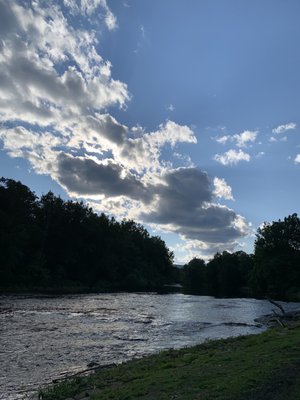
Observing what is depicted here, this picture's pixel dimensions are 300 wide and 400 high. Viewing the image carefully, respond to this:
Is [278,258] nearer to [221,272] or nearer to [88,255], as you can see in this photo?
[221,272]

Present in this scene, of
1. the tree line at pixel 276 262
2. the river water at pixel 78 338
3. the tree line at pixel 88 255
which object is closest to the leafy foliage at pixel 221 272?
the tree line at pixel 88 255

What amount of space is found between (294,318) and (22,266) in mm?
61393

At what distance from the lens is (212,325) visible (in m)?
33.6

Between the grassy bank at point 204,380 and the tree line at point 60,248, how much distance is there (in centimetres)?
6026

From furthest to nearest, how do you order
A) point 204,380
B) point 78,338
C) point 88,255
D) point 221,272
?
point 221,272, point 88,255, point 78,338, point 204,380

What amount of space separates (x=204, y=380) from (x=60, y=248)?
103 metres

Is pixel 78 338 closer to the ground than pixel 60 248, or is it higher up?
closer to the ground

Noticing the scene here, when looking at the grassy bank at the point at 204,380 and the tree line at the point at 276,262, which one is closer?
the grassy bank at the point at 204,380

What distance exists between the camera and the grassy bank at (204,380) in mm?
8625

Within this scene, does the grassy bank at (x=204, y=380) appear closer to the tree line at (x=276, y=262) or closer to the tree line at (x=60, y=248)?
the tree line at (x=60, y=248)

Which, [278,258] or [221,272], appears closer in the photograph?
[278,258]

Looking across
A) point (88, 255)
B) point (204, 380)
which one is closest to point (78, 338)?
point (204, 380)

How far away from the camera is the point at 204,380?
10227 millimetres

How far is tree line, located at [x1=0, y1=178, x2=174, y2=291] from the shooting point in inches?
3152
